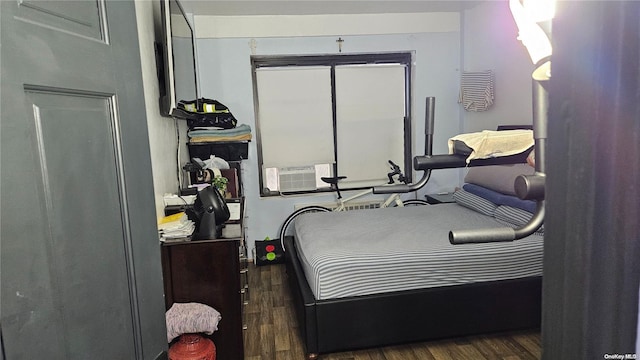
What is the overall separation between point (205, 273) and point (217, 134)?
5.56ft

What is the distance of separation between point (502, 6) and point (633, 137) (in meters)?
3.92

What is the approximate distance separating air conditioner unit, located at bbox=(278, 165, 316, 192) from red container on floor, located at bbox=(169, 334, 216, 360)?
2.46 m

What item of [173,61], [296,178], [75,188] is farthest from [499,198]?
[75,188]

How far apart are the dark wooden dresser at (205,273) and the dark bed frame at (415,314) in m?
0.47

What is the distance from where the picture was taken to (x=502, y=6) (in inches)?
150

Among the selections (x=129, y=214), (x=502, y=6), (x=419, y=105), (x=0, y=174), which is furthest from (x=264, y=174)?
(x=0, y=174)

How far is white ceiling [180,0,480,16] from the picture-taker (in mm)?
3639

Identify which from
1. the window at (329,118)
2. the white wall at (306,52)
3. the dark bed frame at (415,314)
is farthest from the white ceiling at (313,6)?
the dark bed frame at (415,314)

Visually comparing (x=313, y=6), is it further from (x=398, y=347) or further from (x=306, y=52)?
(x=398, y=347)

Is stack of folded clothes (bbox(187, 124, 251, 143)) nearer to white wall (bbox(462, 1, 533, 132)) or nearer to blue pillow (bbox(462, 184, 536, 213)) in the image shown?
blue pillow (bbox(462, 184, 536, 213))

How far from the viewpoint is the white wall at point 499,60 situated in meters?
3.64

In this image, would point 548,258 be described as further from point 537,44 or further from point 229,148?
point 229,148

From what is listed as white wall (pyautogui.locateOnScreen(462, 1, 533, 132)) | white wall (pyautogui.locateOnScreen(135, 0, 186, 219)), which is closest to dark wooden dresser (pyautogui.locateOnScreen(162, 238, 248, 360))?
white wall (pyautogui.locateOnScreen(135, 0, 186, 219))

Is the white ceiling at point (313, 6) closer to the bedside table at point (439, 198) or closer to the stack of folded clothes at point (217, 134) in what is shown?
the stack of folded clothes at point (217, 134)
